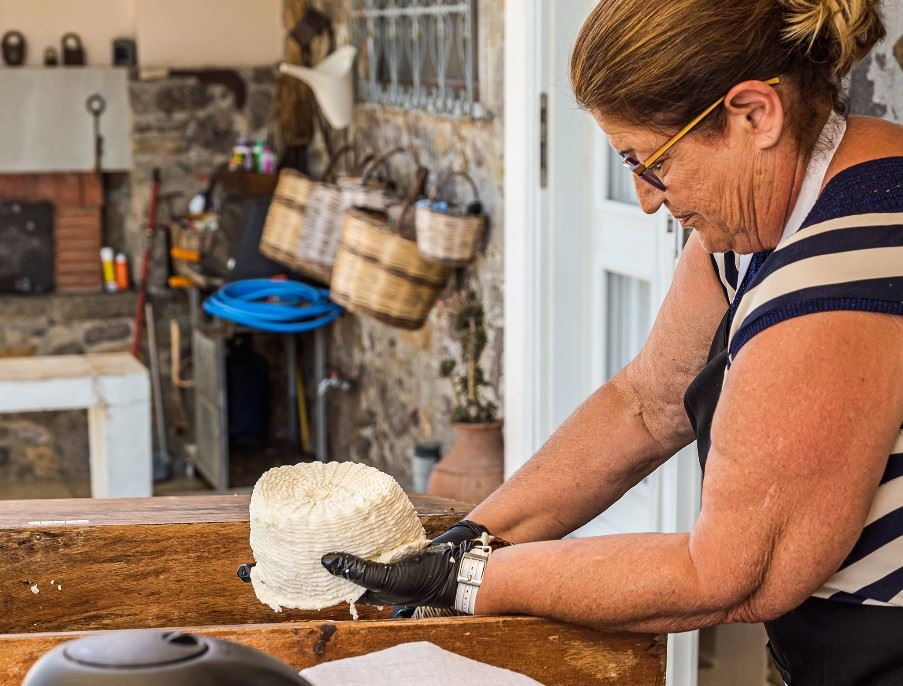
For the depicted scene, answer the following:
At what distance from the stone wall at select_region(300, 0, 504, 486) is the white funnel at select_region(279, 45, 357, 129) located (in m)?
0.08

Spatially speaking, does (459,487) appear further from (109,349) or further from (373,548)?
(109,349)

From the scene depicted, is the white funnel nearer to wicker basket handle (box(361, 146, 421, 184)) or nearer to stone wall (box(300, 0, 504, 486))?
stone wall (box(300, 0, 504, 486))

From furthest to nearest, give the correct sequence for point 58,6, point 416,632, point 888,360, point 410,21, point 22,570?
1. point 58,6
2. point 410,21
3. point 22,570
4. point 416,632
5. point 888,360

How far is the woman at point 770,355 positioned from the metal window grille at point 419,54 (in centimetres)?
293

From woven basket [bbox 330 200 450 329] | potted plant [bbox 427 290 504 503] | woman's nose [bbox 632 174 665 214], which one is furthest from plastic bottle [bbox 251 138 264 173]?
woman's nose [bbox 632 174 665 214]

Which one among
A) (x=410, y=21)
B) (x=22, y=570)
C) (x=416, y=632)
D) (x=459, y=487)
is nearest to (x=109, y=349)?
(x=410, y=21)

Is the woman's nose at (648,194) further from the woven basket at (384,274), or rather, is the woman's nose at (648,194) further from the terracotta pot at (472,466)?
the woven basket at (384,274)

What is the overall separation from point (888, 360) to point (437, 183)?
3.41 m

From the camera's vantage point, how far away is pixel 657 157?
4.56 feet

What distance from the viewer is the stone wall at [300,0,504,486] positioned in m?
4.23

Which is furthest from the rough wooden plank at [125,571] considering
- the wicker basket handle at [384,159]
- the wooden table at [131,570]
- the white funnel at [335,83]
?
the white funnel at [335,83]

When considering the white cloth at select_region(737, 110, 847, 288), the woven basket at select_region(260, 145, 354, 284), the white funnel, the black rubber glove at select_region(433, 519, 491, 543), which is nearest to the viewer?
the white cloth at select_region(737, 110, 847, 288)

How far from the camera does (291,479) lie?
1.58 meters

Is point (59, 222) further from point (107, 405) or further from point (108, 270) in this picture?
point (107, 405)
